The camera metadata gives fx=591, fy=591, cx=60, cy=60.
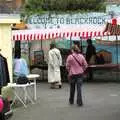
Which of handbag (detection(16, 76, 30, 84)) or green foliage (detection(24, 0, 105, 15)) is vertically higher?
green foliage (detection(24, 0, 105, 15))

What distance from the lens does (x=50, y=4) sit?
3148cm

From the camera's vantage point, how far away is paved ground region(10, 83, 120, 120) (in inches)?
585

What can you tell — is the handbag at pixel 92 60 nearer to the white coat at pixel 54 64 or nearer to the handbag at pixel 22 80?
the white coat at pixel 54 64

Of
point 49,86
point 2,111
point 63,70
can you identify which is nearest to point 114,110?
point 2,111

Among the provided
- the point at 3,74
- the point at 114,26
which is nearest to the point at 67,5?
the point at 114,26

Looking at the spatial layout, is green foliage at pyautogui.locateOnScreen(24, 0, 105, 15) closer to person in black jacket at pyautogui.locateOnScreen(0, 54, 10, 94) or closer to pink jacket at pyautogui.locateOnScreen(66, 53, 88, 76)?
pink jacket at pyautogui.locateOnScreen(66, 53, 88, 76)

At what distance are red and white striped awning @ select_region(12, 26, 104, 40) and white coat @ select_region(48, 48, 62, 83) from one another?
1394 mm

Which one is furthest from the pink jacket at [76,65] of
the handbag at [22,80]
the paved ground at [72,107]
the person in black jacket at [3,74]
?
the person in black jacket at [3,74]

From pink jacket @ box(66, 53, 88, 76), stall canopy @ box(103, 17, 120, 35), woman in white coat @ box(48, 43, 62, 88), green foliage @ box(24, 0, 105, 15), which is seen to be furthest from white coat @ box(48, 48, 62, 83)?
green foliage @ box(24, 0, 105, 15)

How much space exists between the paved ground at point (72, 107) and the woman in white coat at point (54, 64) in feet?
1.51

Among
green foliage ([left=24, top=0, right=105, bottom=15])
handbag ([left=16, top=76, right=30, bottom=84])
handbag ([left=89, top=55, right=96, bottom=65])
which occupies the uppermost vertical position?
green foliage ([left=24, top=0, right=105, bottom=15])

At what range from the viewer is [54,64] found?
22.6 m

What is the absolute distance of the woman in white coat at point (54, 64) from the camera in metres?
22.4

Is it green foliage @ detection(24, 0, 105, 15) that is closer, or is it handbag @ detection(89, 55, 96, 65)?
handbag @ detection(89, 55, 96, 65)
